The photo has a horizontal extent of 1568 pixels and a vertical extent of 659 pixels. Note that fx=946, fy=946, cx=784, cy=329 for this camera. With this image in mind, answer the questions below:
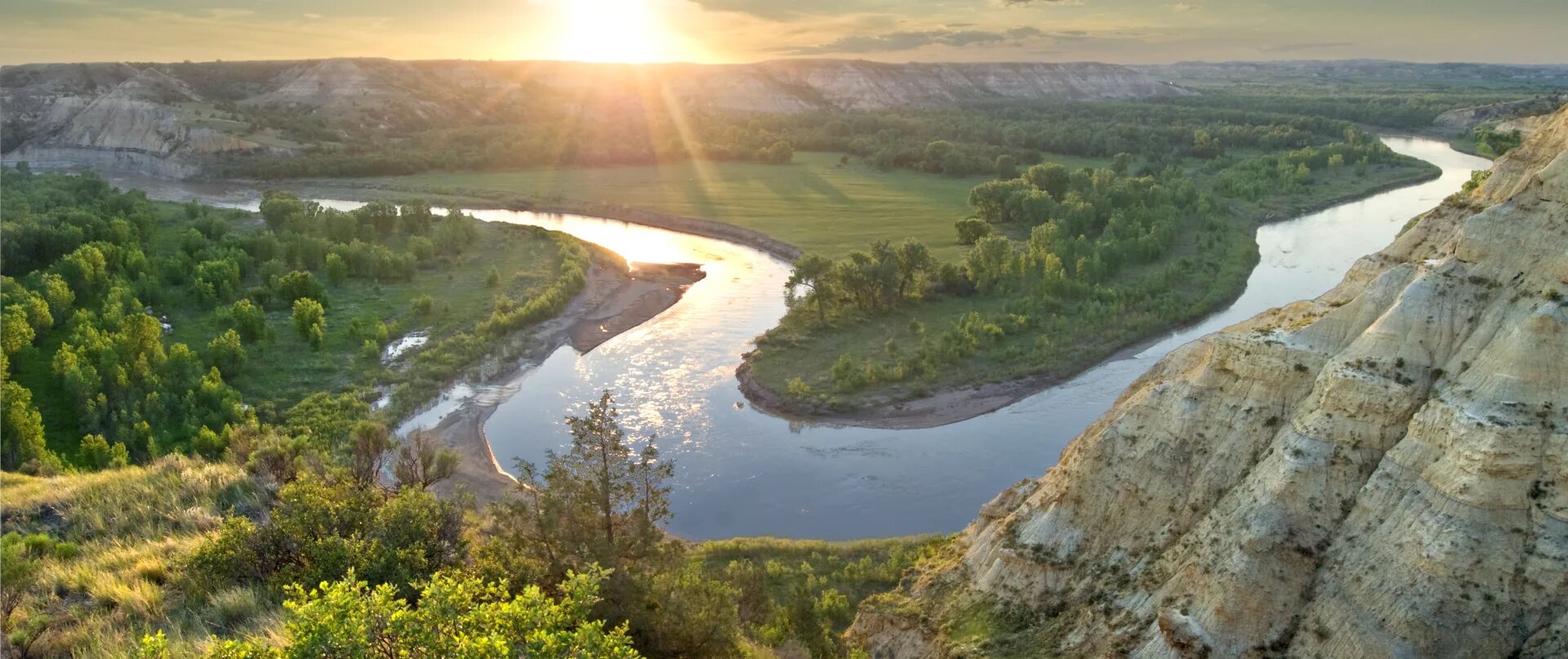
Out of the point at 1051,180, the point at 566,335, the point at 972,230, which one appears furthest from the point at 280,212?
the point at 1051,180

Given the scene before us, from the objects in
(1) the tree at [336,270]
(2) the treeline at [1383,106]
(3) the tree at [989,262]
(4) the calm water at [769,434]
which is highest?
(2) the treeline at [1383,106]

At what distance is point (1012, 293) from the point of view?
53.1m

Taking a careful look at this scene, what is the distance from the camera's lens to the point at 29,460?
29.4 meters

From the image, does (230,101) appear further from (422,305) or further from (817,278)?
(817,278)

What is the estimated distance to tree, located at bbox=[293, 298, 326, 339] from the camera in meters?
45.9

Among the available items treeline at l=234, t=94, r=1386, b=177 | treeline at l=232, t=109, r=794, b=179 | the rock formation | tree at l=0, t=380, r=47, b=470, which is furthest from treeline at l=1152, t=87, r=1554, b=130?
tree at l=0, t=380, r=47, b=470

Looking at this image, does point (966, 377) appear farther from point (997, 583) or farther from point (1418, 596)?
point (1418, 596)

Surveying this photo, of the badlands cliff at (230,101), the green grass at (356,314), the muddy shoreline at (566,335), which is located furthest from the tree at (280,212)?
the badlands cliff at (230,101)

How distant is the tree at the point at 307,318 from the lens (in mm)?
45906

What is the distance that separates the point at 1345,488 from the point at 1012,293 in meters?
40.0

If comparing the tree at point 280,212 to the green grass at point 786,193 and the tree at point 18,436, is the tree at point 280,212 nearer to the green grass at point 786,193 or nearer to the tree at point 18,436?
the green grass at point 786,193

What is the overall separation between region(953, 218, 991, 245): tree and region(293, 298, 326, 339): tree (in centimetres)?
4225

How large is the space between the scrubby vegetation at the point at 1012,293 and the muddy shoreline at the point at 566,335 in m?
9.09

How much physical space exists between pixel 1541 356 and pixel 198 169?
122127 millimetres
